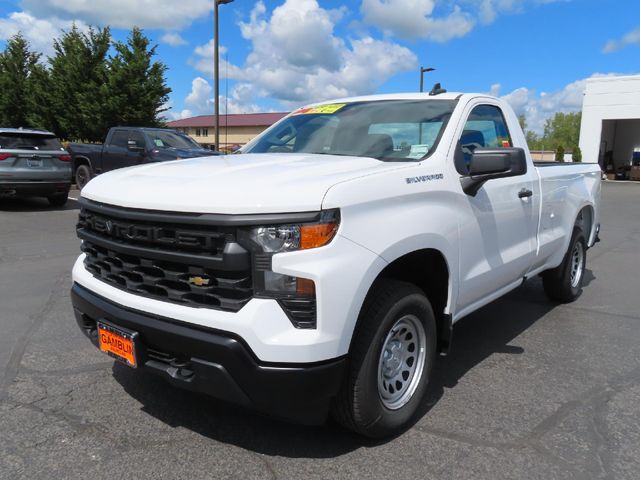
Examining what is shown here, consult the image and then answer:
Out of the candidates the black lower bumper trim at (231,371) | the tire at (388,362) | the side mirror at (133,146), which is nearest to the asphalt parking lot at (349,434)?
the tire at (388,362)

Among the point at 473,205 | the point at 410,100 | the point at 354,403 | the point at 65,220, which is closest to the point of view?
the point at 354,403

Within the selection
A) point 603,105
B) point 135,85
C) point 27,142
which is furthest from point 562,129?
point 27,142

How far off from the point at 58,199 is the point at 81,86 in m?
13.7

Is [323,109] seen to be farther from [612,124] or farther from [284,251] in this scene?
[612,124]

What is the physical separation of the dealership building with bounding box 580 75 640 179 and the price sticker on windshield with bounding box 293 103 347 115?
35.6m

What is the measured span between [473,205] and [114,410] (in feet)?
8.14

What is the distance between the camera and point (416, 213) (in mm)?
2902

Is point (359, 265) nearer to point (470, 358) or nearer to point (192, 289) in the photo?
point (192, 289)

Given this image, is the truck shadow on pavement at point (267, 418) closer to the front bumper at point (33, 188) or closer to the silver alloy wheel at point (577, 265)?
the silver alloy wheel at point (577, 265)

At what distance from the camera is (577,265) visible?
5.84 m

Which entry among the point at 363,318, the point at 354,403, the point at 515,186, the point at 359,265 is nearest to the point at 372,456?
the point at 354,403

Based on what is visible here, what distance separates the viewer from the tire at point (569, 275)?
17.9 ft

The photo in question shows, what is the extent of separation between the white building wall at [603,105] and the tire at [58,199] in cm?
3247

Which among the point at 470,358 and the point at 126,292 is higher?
the point at 126,292
